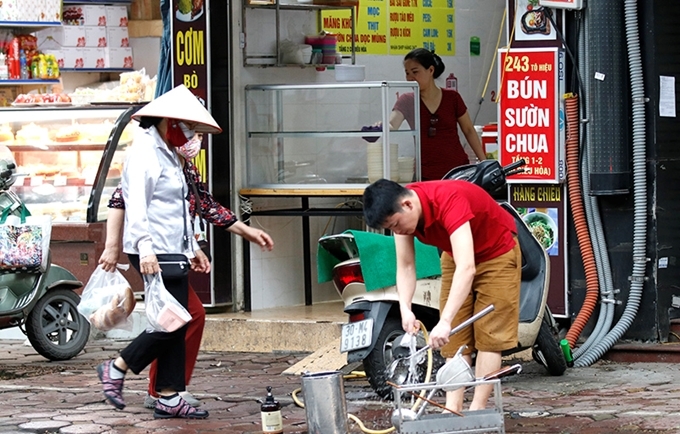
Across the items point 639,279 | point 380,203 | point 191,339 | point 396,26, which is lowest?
point 191,339

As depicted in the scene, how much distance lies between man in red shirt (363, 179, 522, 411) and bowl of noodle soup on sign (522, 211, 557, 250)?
2.51 meters

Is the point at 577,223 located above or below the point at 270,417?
above

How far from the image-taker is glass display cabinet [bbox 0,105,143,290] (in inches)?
400

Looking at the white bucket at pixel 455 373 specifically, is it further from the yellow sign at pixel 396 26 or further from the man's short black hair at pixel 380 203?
the yellow sign at pixel 396 26

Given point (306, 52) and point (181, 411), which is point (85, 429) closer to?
point (181, 411)

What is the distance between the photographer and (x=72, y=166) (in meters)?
10.7

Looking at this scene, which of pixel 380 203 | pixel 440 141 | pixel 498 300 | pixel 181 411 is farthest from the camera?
pixel 440 141

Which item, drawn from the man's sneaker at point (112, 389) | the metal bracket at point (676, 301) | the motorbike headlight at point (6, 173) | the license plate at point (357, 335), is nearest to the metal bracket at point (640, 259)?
the metal bracket at point (676, 301)

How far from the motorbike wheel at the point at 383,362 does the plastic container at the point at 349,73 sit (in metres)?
3.60

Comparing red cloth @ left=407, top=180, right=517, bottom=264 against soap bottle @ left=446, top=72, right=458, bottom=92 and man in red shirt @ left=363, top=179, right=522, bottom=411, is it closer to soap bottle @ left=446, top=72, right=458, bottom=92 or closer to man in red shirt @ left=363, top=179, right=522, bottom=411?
man in red shirt @ left=363, top=179, right=522, bottom=411

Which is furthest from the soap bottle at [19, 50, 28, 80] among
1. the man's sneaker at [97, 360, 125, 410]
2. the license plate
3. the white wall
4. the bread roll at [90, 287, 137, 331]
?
the license plate

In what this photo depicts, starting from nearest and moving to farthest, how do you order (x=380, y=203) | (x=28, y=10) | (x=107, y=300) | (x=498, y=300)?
(x=380, y=203)
(x=498, y=300)
(x=107, y=300)
(x=28, y=10)

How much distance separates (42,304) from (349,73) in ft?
10.6

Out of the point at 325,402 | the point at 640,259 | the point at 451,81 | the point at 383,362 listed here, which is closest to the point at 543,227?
the point at 640,259
